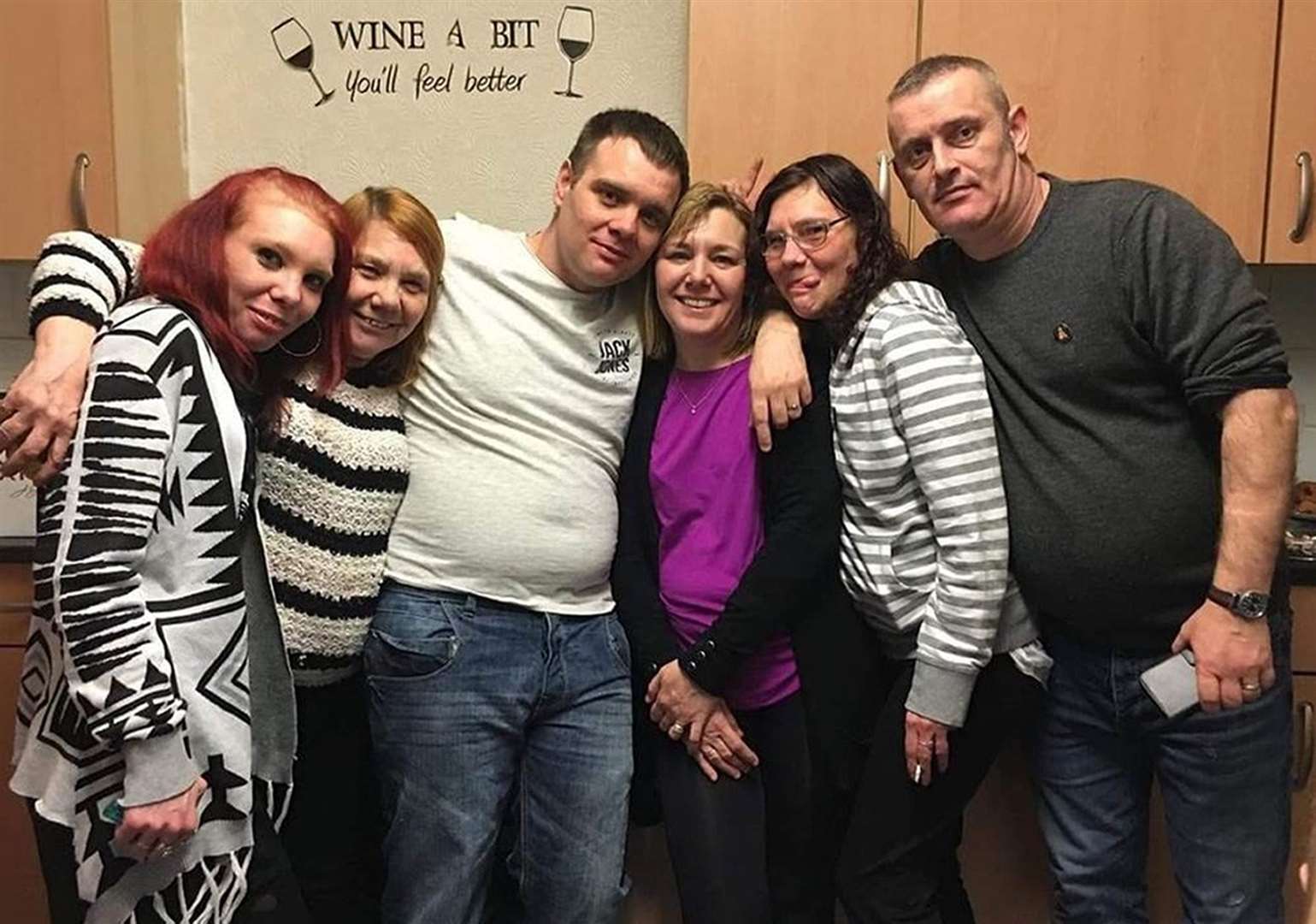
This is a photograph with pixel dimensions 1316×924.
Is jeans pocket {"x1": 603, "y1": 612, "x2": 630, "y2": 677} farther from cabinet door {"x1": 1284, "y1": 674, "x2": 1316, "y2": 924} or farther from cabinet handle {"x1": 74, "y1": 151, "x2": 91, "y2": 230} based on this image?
cabinet handle {"x1": 74, "y1": 151, "x2": 91, "y2": 230}

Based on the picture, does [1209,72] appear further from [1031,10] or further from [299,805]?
[299,805]

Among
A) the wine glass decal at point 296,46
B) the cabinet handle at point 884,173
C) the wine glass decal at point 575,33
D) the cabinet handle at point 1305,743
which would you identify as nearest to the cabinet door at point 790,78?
the cabinet handle at point 884,173

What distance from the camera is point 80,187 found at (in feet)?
6.38

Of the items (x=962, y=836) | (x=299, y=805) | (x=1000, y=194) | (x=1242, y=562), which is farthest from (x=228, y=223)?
(x=962, y=836)

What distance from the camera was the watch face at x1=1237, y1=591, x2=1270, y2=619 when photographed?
1335 millimetres

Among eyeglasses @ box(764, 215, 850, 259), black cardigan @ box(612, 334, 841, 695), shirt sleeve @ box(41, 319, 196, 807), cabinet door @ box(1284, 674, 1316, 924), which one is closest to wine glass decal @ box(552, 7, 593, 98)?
eyeglasses @ box(764, 215, 850, 259)

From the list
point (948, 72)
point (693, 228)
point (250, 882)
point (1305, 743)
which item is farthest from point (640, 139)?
point (1305, 743)

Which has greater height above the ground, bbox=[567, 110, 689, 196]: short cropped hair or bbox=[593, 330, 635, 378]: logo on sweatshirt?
bbox=[567, 110, 689, 196]: short cropped hair

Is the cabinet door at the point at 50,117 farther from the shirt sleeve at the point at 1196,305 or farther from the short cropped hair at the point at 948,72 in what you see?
the shirt sleeve at the point at 1196,305

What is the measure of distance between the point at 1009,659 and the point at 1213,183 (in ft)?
3.04

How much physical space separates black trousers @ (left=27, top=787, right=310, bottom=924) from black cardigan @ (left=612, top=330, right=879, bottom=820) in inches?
21.3

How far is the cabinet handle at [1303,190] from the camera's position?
1783 mm

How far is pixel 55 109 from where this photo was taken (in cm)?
194

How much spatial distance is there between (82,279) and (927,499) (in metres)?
1.06
